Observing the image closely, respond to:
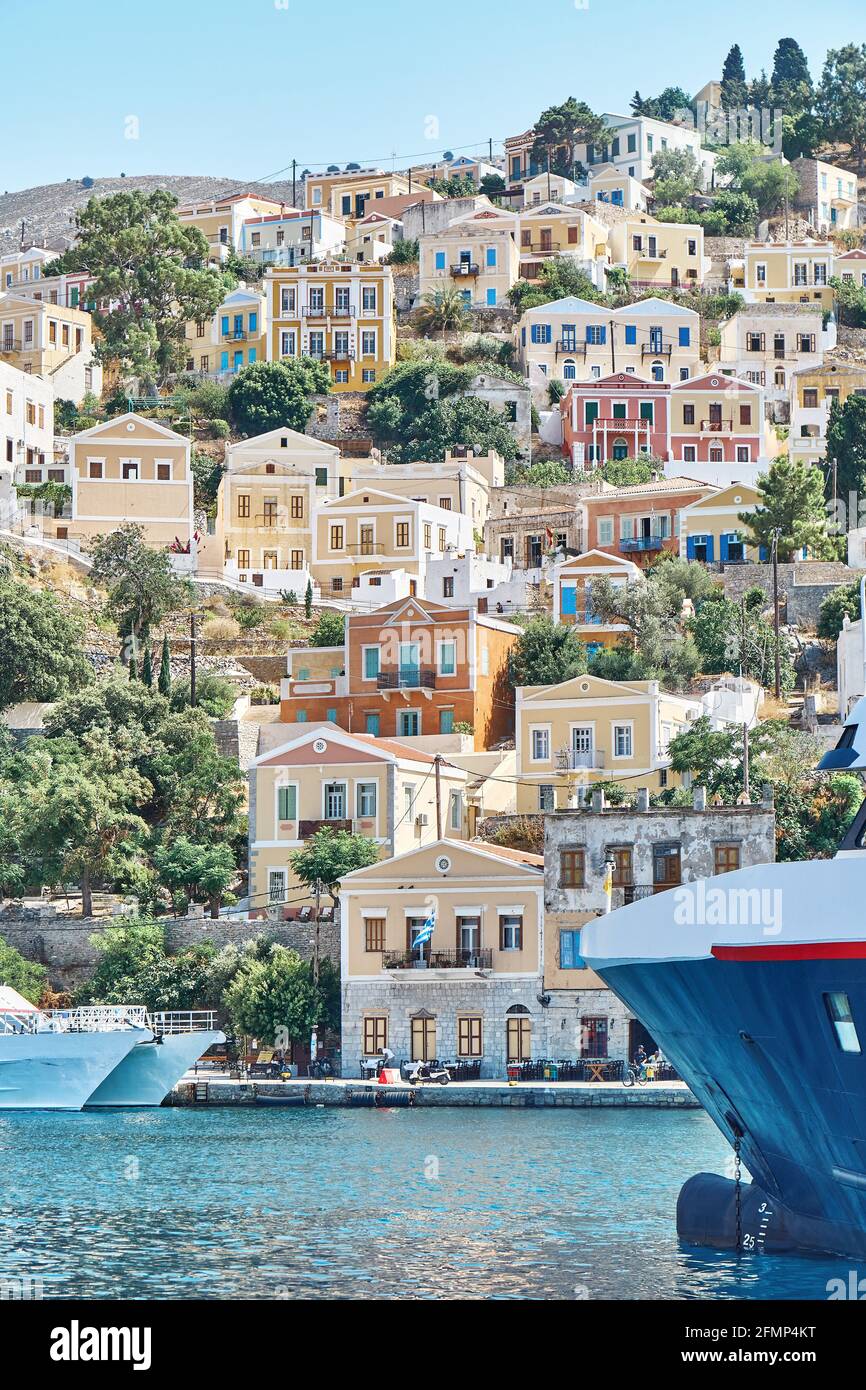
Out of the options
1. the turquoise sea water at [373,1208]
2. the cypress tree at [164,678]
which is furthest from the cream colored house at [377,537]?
the turquoise sea water at [373,1208]

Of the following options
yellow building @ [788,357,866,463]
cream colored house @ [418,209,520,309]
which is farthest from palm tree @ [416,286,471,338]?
yellow building @ [788,357,866,463]

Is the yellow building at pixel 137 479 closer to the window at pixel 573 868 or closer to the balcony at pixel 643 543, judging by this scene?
the balcony at pixel 643 543

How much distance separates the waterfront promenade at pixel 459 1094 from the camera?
55125 mm

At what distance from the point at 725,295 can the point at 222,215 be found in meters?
37.6

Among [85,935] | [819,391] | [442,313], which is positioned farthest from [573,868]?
[442,313]

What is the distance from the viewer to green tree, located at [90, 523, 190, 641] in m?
87.9

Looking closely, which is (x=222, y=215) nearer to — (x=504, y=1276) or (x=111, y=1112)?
(x=111, y=1112)

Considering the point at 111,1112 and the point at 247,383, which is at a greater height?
the point at 247,383

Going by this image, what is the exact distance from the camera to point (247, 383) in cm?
10962

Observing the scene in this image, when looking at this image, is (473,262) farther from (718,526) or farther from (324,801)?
(324,801)

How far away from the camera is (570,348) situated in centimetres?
11238

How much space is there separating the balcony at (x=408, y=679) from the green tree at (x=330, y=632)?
6.68 meters
